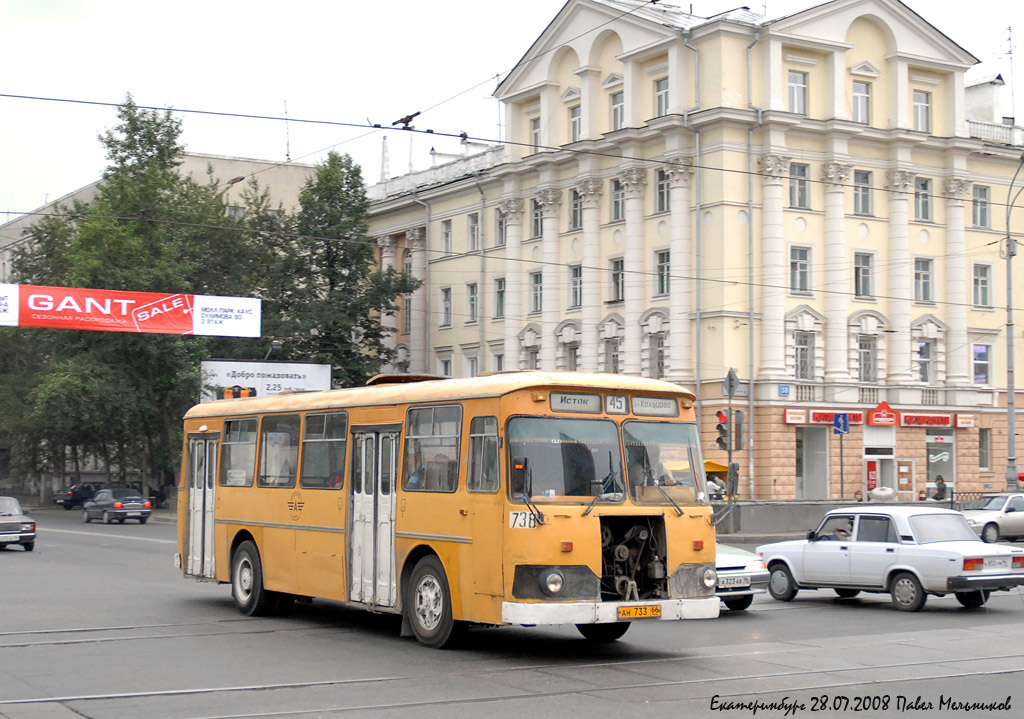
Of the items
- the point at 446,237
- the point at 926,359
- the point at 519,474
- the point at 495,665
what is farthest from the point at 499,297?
the point at 495,665

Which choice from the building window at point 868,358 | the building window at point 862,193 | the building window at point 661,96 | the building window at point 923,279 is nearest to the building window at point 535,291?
the building window at point 661,96

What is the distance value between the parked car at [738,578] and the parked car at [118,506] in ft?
128

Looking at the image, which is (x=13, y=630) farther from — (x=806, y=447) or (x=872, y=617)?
(x=806, y=447)

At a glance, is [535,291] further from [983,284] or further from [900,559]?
[900,559]

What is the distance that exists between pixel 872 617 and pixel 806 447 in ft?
107

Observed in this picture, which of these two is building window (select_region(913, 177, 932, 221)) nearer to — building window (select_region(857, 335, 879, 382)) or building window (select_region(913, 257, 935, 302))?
building window (select_region(913, 257, 935, 302))

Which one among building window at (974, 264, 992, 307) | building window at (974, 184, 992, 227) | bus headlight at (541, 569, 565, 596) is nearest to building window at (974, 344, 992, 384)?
building window at (974, 264, 992, 307)

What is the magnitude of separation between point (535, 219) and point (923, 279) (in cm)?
1615

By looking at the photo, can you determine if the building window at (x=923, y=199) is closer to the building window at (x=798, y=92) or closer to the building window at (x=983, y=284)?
the building window at (x=983, y=284)

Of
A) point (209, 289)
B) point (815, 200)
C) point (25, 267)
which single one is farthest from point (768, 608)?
point (25, 267)

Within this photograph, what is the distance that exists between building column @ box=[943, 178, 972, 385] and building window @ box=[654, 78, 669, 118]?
12.1 meters

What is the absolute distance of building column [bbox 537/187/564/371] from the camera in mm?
54875

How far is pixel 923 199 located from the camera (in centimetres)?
5278

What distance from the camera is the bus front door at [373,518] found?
14039mm
